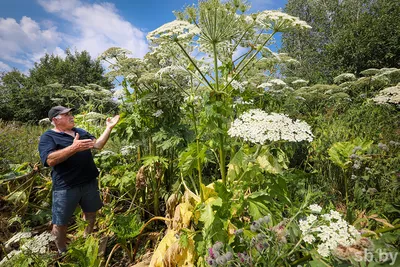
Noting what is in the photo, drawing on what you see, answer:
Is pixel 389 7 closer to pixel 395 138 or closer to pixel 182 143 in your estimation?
pixel 395 138

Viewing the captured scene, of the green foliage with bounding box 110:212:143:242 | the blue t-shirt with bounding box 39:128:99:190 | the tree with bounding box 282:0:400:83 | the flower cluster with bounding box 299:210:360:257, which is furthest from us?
the tree with bounding box 282:0:400:83

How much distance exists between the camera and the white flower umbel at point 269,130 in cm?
187

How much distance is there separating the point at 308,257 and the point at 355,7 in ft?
96.3

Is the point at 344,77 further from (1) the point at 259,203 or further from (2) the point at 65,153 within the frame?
(2) the point at 65,153

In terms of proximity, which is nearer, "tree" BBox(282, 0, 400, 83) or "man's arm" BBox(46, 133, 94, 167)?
"man's arm" BBox(46, 133, 94, 167)

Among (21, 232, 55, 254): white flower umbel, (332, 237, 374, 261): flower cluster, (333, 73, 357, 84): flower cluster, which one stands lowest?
(21, 232, 55, 254): white flower umbel

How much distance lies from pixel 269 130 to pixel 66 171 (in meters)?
2.73

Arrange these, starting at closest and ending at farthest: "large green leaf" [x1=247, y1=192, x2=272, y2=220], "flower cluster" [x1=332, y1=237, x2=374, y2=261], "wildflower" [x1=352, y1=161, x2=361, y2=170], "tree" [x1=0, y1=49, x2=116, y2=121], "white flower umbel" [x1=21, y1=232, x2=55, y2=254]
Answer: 1. "flower cluster" [x1=332, y1=237, x2=374, y2=261]
2. "large green leaf" [x1=247, y1=192, x2=272, y2=220]
3. "white flower umbel" [x1=21, y1=232, x2=55, y2=254]
4. "wildflower" [x1=352, y1=161, x2=361, y2=170]
5. "tree" [x1=0, y1=49, x2=116, y2=121]

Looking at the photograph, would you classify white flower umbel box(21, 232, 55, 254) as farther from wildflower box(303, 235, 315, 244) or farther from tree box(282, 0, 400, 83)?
tree box(282, 0, 400, 83)

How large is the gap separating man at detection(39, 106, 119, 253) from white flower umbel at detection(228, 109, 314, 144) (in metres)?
2.05

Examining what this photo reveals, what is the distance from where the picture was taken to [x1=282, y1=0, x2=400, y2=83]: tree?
1655 centimetres

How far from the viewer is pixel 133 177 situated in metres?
3.46

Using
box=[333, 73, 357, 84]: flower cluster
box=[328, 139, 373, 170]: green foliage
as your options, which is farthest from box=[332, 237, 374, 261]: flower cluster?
box=[333, 73, 357, 84]: flower cluster

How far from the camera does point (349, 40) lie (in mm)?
17484
